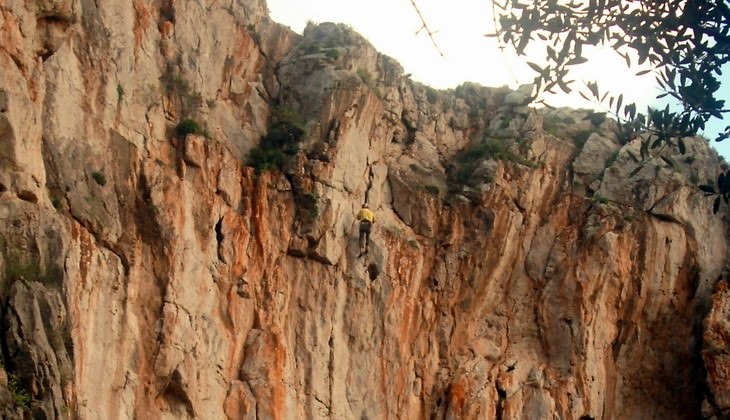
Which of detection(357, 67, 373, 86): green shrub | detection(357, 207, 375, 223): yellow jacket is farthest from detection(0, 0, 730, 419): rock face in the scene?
detection(357, 207, 375, 223): yellow jacket

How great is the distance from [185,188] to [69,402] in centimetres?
795

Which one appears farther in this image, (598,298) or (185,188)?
(598,298)

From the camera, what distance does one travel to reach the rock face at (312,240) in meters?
23.8

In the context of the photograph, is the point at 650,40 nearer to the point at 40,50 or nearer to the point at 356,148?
the point at 40,50

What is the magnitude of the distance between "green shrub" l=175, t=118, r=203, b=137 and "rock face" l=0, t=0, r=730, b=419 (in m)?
0.10

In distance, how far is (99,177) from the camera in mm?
25484

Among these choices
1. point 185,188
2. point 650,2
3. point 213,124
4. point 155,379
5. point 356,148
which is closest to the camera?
point 650,2

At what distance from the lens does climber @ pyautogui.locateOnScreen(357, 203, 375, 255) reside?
32500 millimetres

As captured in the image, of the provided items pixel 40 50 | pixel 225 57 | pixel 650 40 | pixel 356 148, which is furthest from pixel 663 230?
pixel 650 40

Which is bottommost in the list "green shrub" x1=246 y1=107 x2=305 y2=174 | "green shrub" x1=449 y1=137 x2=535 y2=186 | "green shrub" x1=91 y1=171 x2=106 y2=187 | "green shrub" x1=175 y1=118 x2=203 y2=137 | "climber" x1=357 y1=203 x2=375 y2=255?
"green shrub" x1=91 y1=171 x2=106 y2=187

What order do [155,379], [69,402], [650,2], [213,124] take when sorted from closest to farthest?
[650,2], [69,402], [155,379], [213,124]

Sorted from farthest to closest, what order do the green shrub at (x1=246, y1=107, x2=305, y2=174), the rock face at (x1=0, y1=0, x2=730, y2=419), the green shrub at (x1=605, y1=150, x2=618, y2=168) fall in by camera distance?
the green shrub at (x1=605, y1=150, x2=618, y2=168) < the green shrub at (x1=246, y1=107, x2=305, y2=174) < the rock face at (x1=0, y1=0, x2=730, y2=419)

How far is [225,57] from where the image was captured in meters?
32.4

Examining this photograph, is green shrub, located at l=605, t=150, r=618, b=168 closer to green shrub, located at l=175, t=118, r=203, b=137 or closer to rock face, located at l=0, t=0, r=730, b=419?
rock face, located at l=0, t=0, r=730, b=419
